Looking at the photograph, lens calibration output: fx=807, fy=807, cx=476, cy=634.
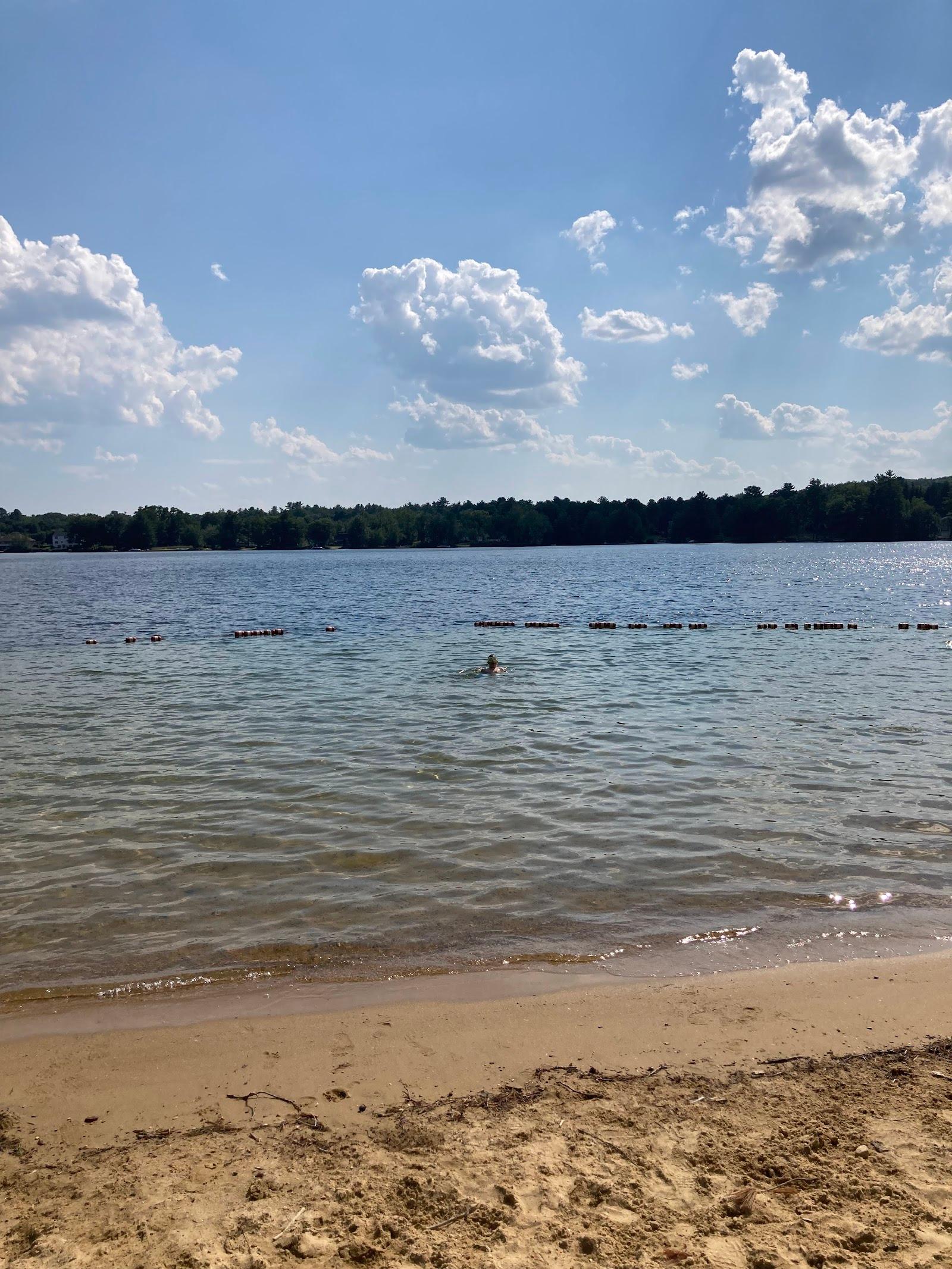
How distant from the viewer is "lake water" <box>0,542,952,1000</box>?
6.88 meters

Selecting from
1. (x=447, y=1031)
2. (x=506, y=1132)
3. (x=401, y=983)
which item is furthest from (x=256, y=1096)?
(x=401, y=983)

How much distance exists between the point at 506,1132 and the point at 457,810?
613cm

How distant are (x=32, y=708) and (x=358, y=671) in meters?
8.17

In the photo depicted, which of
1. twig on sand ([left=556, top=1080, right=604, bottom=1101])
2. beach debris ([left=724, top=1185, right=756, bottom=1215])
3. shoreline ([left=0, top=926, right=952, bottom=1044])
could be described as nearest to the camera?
beach debris ([left=724, top=1185, right=756, bottom=1215])

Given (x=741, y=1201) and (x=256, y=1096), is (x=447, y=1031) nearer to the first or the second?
(x=256, y=1096)

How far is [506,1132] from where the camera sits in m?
4.10

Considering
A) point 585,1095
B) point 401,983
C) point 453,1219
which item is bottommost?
point 401,983

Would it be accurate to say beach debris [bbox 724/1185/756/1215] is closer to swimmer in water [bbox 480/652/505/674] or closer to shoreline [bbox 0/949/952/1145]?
shoreline [bbox 0/949/952/1145]

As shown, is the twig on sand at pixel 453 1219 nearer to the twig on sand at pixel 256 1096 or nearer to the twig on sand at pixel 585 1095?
the twig on sand at pixel 585 1095

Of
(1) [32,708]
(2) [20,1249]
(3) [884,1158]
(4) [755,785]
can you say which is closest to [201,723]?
(1) [32,708]

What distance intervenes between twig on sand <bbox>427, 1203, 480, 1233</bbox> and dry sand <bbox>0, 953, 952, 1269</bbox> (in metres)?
0.02

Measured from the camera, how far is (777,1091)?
4.42 meters

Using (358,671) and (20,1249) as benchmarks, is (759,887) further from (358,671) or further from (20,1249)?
(358,671)

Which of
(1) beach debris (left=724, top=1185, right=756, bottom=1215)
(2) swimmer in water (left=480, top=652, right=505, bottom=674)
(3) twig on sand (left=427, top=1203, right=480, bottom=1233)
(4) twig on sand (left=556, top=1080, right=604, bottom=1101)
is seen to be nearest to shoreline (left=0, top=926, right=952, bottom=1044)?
(4) twig on sand (left=556, top=1080, right=604, bottom=1101)
